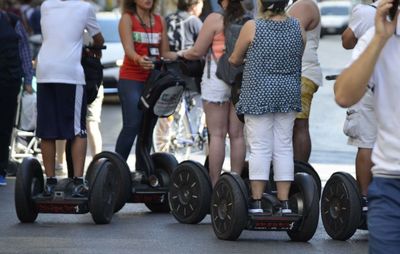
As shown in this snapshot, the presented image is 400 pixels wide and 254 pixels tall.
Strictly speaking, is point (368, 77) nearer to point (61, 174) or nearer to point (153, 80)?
A: point (153, 80)

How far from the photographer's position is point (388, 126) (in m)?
5.29

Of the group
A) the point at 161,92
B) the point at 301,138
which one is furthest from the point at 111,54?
the point at 161,92

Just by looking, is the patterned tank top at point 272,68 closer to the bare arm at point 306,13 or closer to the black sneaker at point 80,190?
the bare arm at point 306,13

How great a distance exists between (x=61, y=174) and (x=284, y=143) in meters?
5.03

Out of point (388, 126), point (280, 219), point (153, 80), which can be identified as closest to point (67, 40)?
point (153, 80)

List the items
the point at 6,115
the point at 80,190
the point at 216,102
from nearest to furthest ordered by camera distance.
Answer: the point at 80,190 < the point at 216,102 < the point at 6,115

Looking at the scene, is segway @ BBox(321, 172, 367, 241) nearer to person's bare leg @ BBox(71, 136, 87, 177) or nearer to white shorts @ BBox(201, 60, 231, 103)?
white shorts @ BBox(201, 60, 231, 103)

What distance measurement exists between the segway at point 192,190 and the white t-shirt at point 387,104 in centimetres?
429

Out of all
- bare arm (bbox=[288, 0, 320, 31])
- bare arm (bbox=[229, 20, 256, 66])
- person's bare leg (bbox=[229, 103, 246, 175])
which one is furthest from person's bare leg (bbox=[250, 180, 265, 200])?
bare arm (bbox=[288, 0, 320, 31])

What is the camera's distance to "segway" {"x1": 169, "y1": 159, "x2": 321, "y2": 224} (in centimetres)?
962

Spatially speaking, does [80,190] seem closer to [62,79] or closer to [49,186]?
[49,186]

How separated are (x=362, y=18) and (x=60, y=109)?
95.7 inches

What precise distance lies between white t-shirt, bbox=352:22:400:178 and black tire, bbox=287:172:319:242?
11.4 feet

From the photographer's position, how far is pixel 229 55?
9.96 m
